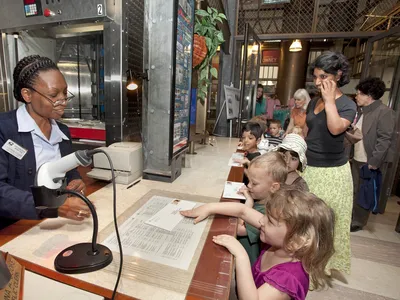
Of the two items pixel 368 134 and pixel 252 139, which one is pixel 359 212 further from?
pixel 252 139

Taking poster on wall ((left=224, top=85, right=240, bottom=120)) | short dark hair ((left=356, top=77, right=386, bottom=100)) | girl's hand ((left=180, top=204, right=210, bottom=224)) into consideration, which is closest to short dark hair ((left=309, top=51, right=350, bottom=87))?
girl's hand ((left=180, top=204, right=210, bottom=224))

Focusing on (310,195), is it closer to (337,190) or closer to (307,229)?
(307,229)

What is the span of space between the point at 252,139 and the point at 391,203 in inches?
117

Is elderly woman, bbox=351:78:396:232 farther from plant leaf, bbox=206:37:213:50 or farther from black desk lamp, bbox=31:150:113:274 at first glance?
black desk lamp, bbox=31:150:113:274

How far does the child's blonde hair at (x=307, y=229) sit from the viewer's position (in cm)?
89

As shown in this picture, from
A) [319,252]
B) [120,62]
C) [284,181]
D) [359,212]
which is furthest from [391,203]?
[120,62]

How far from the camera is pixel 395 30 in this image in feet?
10.3

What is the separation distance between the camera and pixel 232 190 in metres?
1.36

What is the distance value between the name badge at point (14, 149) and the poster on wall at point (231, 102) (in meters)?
3.27

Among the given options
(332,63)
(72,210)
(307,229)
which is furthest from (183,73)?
(307,229)

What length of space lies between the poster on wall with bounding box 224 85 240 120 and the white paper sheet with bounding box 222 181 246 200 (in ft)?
8.70

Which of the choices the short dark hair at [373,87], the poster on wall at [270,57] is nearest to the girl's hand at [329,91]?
the short dark hair at [373,87]

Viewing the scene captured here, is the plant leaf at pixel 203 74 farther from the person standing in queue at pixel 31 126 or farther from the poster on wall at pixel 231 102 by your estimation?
the poster on wall at pixel 231 102

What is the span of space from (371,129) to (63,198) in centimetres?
308
